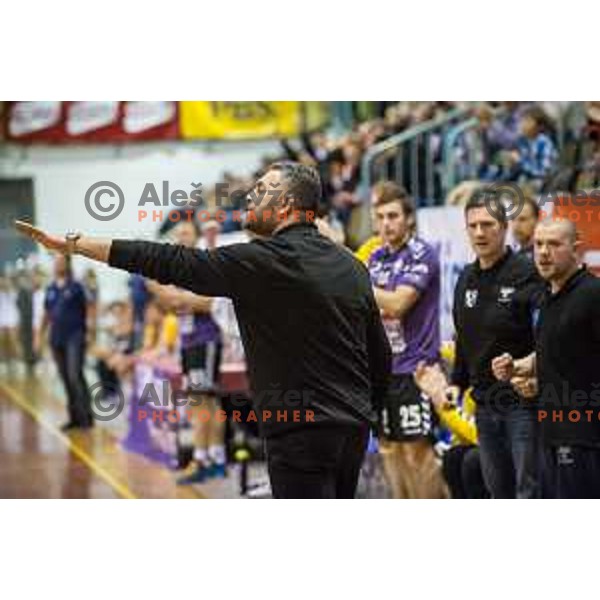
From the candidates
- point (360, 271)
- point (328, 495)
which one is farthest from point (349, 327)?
point (328, 495)

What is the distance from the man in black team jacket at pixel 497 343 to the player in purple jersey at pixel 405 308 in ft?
0.91

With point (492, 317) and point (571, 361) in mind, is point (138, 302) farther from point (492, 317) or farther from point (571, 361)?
point (571, 361)

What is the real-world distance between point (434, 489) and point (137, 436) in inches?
129

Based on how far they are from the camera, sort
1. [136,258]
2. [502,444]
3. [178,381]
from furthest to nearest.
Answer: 1. [178,381]
2. [502,444]
3. [136,258]

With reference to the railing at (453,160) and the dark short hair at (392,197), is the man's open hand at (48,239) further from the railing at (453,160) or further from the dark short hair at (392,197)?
the railing at (453,160)

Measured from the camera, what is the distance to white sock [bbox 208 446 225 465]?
313 inches

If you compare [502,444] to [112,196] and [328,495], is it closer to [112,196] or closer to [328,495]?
[328,495]

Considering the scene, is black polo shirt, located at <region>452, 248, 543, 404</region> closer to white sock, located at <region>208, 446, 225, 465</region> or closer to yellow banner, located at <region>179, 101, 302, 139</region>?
white sock, located at <region>208, 446, 225, 465</region>

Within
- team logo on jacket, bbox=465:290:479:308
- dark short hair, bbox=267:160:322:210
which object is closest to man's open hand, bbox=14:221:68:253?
dark short hair, bbox=267:160:322:210

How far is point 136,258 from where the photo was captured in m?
4.34

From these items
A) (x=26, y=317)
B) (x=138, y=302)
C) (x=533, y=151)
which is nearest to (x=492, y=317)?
(x=533, y=151)

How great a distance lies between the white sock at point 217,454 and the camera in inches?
313

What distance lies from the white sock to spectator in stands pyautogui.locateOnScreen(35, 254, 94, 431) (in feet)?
7.45

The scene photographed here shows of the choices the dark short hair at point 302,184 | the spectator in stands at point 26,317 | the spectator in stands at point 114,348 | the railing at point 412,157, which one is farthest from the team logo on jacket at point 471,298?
the spectator in stands at point 26,317
